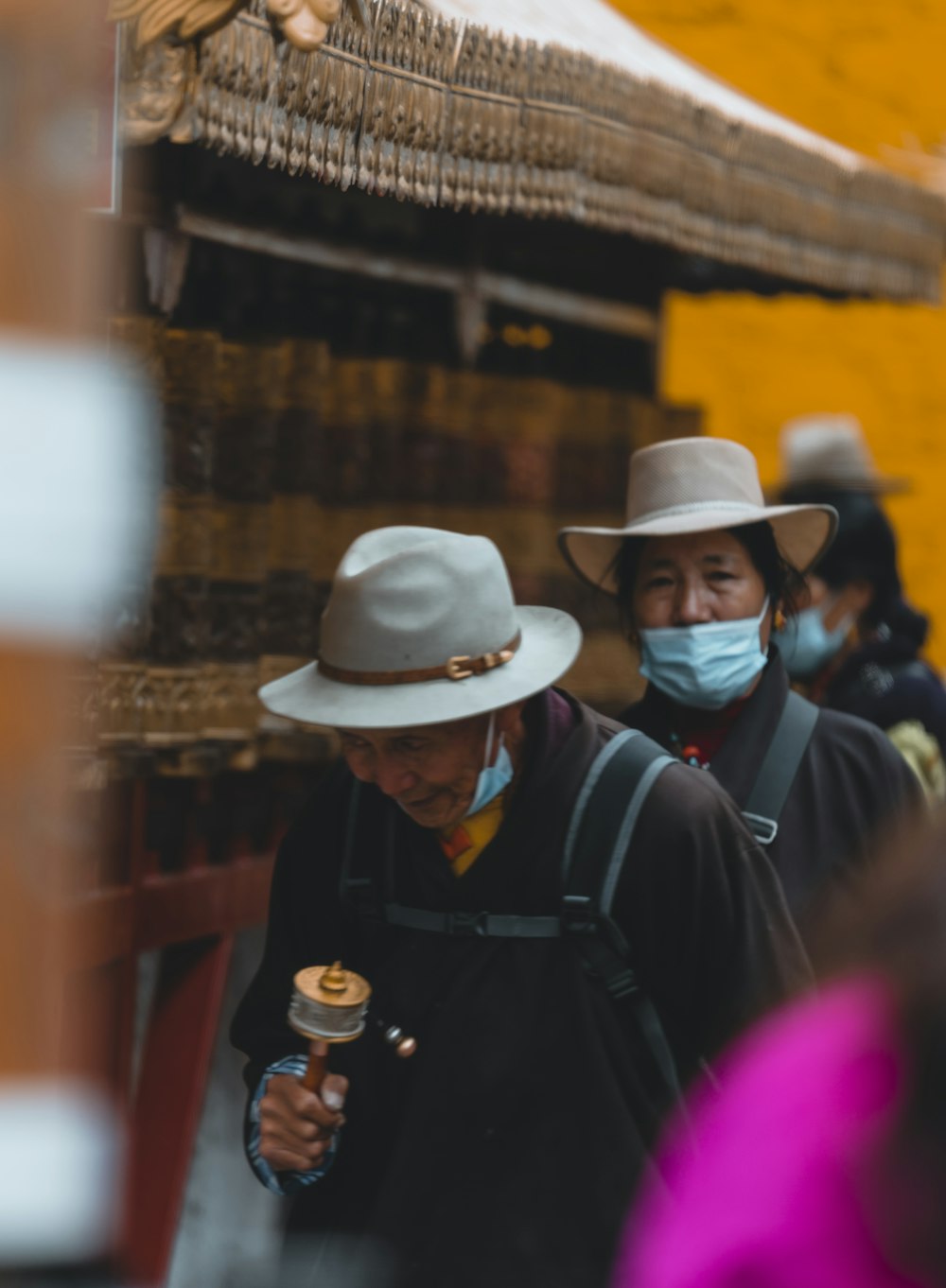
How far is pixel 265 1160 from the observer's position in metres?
2.33

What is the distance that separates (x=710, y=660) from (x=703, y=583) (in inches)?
6.7

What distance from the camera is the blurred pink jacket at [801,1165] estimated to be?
817 millimetres

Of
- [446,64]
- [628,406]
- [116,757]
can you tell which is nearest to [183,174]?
[446,64]

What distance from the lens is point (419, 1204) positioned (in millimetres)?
2201

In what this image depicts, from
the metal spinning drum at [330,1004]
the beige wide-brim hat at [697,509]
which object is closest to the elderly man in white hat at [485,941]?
the metal spinning drum at [330,1004]

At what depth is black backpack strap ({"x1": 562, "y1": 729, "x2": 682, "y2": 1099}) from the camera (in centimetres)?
219

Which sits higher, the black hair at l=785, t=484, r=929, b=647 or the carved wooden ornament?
the carved wooden ornament

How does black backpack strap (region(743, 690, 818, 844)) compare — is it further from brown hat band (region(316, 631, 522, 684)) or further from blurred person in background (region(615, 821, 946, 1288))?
blurred person in background (region(615, 821, 946, 1288))

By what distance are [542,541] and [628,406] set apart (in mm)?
597

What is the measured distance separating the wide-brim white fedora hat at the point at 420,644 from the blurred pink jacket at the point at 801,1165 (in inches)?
55.2

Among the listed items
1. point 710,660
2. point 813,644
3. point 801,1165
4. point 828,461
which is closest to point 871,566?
point 813,644

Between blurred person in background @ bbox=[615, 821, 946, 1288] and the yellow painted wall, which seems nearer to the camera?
blurred person in background @ bbox=[615, 821, 946, 1288]

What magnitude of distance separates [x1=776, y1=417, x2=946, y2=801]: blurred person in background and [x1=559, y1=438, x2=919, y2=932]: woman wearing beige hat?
658mm

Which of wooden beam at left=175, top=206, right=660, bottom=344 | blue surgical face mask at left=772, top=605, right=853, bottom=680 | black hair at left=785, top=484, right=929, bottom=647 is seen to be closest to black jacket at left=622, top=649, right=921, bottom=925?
blue surgical face mask at left=772, top=605, right=853, bottom=680
